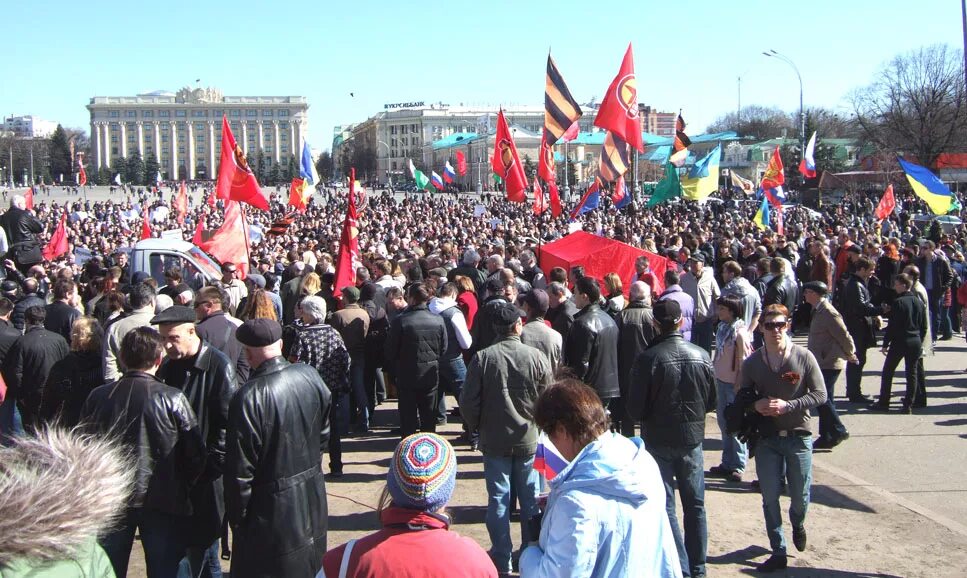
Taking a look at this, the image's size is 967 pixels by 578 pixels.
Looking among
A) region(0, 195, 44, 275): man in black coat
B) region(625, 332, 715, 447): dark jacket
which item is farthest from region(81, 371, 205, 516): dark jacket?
region(0, 195, 44, 275): man in black coat

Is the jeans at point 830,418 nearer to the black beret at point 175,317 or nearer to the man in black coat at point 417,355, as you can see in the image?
the man in black coat at point 417,355

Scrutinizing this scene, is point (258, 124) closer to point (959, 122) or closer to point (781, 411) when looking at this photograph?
point (959, 122)

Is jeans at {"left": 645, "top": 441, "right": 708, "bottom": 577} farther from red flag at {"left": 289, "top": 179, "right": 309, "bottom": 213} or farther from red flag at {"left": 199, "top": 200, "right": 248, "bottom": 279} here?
red flag at {"left": 289, "top": 179, "right": 309, "bottom": 213}

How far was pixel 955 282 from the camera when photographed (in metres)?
14.3

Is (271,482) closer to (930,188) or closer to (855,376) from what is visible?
(855,376)

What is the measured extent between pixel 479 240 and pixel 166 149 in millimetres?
153784

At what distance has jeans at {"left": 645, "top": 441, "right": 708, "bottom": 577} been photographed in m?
4.98

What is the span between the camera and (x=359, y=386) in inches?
332

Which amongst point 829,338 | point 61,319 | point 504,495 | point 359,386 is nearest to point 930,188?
point 829,338

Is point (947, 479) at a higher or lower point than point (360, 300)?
lower

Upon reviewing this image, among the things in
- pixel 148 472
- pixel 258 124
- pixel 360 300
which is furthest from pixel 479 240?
pixel 258 124

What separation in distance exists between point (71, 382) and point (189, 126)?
162 meters

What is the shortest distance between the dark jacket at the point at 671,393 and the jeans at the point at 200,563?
7.99 ft

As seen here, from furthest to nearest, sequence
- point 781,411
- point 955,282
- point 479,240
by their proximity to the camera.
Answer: point 479,240, point 955,282, point 781,411
